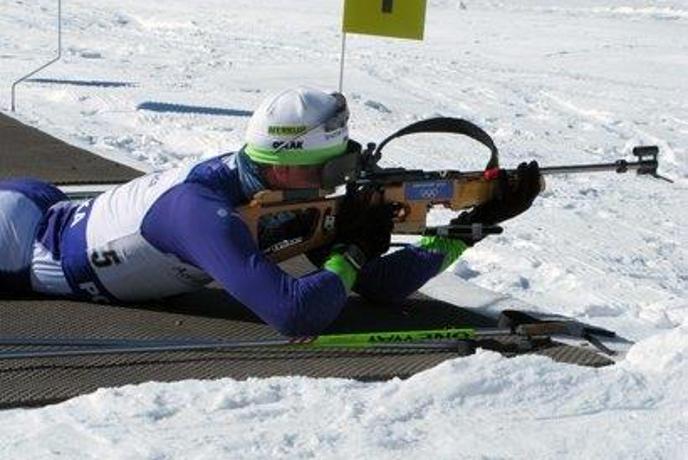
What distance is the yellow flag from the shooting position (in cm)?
877

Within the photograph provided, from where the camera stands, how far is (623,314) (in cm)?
517

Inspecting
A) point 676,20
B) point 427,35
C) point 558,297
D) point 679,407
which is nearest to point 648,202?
point 558,297

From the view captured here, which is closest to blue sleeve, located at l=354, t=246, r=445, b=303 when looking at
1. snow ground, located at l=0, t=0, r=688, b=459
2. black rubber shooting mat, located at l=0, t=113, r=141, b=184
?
snow ground, located at l=0, t=0, r=688, b=459

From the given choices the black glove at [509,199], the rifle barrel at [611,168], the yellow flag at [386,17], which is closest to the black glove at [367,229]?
the black glove at [509,199]

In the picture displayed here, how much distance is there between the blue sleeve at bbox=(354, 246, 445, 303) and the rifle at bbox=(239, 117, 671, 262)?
0.31ft

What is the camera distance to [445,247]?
15.0 ft

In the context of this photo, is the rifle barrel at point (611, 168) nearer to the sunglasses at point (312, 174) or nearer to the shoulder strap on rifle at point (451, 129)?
the shoulder strap on rifle at point (451, 129)

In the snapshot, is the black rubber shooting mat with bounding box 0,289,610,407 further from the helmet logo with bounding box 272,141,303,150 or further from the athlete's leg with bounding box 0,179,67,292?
the helmet logo with bounding box 272,141,303,150

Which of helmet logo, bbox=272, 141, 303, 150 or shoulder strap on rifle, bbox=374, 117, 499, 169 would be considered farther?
shoulder strap on rifle, bbox=374, 117, 499, 169

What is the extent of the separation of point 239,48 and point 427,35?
498 centimetres

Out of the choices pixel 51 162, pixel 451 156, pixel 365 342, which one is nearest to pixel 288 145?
pixel 365 342

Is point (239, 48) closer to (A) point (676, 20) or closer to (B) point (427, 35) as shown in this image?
(B) point (427, 35)

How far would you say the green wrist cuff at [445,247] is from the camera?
4574mm

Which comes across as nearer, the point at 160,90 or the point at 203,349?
the point at 203,349
